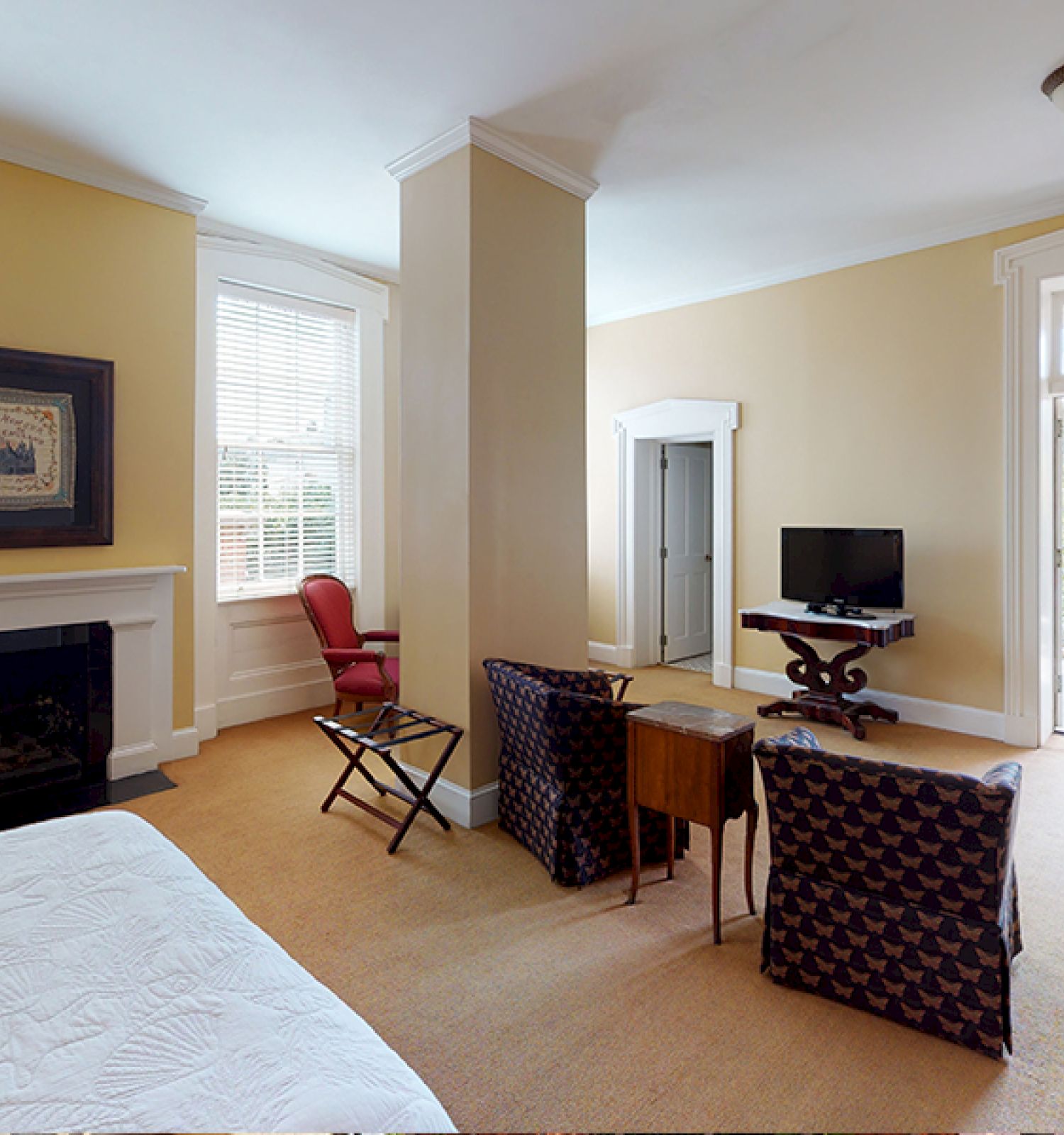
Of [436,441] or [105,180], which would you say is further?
[105,180]

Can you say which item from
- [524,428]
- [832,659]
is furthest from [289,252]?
[832,659]

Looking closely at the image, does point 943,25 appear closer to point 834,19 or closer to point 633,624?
point 834,19

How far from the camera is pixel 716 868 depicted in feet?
7.79

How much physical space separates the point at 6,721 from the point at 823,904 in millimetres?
3761

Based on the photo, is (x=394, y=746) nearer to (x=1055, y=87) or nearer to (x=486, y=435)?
(x=486, y=435)

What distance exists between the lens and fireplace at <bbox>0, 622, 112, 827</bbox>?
3.62 meters

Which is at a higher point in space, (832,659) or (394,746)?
(832,659)

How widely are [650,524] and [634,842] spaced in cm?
440

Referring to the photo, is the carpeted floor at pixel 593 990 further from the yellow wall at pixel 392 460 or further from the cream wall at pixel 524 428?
the yellow wall at pixel 392 460

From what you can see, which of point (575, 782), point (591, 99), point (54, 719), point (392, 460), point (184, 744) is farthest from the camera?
point (392, 460)

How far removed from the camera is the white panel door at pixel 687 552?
273 inches

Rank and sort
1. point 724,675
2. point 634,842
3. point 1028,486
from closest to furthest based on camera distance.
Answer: point 634,842 → point 1028,486 → point 724,675

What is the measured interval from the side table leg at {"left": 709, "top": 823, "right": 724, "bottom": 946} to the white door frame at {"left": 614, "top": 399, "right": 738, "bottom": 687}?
3666mm

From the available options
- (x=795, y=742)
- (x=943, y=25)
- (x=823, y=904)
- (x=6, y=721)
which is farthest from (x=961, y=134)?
(x=6, y=721)
